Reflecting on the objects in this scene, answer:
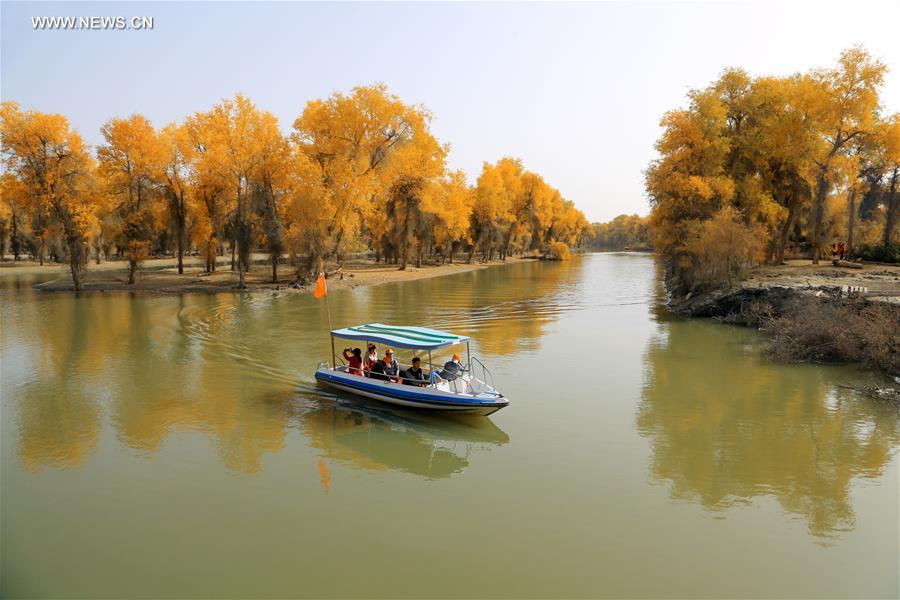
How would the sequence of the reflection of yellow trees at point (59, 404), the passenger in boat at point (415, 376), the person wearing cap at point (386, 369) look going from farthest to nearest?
the person wearing cap at point (386, 369)
the passenger in boat at point (415, 376)
the reflection of yellow trees at point (59, 404)

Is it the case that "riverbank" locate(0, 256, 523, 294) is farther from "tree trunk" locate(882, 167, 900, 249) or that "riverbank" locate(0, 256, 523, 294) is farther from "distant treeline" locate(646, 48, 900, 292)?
"tree trunk" locate(882, 167, 900, 249)

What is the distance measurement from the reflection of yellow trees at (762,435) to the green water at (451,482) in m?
0.08

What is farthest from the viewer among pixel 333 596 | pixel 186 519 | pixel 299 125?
pixel 299 125

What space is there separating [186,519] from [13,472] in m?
5.67

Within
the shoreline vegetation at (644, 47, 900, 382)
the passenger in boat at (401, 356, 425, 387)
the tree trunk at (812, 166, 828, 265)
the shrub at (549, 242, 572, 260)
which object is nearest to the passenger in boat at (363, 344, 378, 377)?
the passenger in boat at (401, 356, 425, 387)

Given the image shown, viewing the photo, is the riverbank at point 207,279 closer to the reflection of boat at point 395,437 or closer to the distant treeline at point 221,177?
the distant treeline at point 221,177

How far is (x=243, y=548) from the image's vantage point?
10398 millimetres

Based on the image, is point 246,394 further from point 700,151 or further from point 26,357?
point 700,151

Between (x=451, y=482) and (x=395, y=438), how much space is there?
123 inches

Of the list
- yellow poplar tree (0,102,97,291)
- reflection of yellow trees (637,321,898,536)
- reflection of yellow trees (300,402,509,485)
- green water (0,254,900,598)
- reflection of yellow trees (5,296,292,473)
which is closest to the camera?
green water (0,254,900,598)

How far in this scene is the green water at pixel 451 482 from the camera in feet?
31.9

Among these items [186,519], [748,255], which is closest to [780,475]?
[186,519]

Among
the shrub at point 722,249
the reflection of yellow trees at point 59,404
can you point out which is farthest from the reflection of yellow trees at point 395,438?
the shrub at point 722,249

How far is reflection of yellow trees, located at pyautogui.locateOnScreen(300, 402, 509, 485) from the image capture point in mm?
14117
